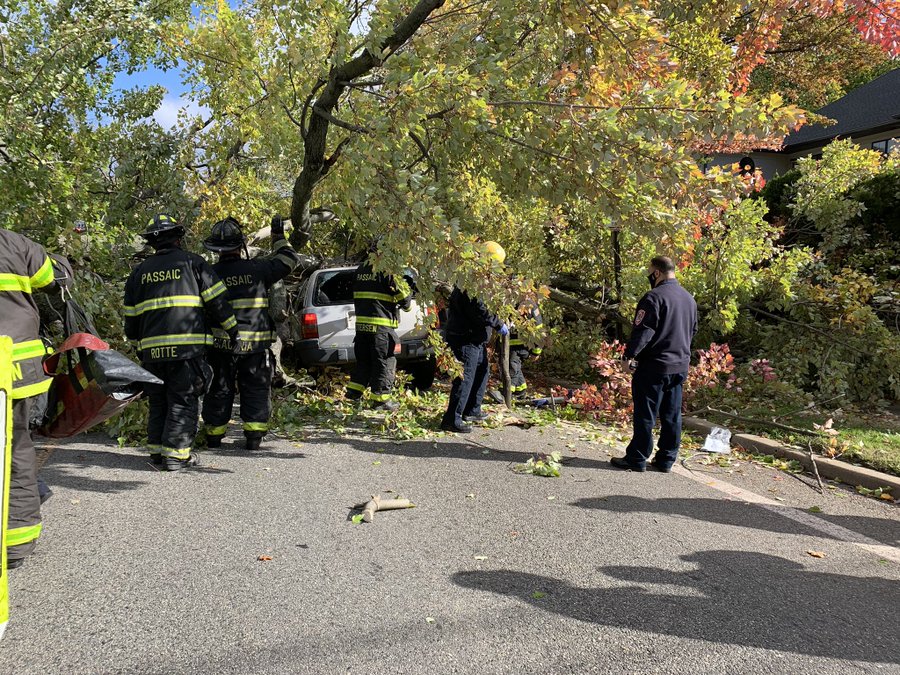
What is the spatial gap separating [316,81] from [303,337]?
130 inches

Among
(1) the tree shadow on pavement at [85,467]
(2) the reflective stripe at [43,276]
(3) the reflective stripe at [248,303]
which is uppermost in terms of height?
(2) the reflective stripe at [43,276]

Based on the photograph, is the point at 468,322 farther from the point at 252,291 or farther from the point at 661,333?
the point at 252,291

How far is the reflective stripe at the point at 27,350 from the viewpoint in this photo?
11.1 feet

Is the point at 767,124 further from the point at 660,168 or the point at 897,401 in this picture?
the point at 897,401

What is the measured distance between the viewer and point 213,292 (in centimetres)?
533

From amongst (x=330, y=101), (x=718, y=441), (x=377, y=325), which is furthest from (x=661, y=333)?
(x=330, y=101)

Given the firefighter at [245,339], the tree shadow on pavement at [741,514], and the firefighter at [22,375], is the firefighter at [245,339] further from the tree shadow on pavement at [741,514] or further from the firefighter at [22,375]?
the tree shadow on pavement at [741,514]

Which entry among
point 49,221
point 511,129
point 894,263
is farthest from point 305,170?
point 894,263

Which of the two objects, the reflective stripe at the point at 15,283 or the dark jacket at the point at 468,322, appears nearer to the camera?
the reflective stripe at the point at 15,283

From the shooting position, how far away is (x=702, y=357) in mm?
7656

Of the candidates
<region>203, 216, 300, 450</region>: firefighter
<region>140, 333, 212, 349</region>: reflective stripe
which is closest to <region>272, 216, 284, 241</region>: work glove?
<region>203, 216, 300, 450</region>: firefighter

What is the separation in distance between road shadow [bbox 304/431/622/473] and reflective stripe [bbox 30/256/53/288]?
3.15 m

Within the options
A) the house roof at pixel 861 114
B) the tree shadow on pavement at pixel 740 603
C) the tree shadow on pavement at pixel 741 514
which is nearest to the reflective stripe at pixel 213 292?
the tree shadow on pavement at pixel 740 603

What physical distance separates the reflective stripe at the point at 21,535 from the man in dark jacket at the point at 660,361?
427cm
